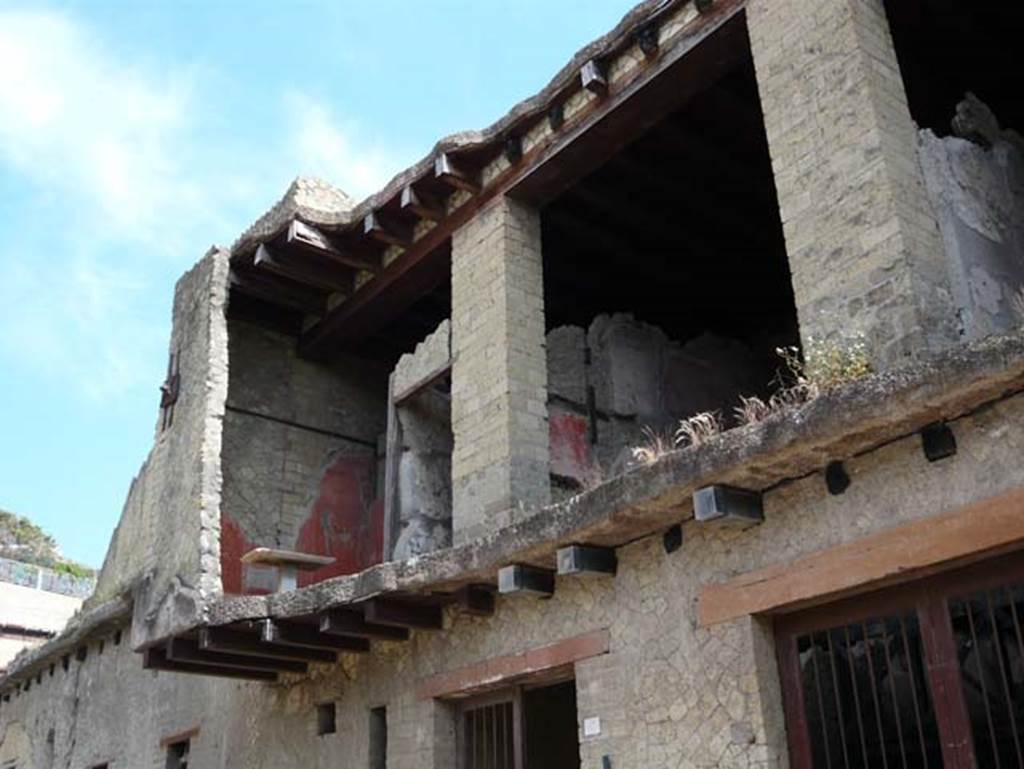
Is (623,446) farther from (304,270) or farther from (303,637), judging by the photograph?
(304,270)

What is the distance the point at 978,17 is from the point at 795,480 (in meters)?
Answer: 4.84

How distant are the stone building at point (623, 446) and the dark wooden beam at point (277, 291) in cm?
4

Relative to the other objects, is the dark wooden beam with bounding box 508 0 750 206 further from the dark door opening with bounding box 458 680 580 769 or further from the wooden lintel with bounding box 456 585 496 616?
the dark door opening with bounding box 458 680 580 769

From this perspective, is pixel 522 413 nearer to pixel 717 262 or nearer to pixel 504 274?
pixel 504 274

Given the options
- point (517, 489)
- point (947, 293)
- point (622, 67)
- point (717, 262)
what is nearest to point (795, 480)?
point (947, 293)

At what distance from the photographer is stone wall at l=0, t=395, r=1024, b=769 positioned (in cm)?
558

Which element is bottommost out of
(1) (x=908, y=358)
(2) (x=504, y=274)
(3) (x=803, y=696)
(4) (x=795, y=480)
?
(3) (x=803, y=696)

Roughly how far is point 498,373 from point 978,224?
3.96 metres

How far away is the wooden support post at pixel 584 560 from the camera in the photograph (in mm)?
6859

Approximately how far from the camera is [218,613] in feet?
29.2

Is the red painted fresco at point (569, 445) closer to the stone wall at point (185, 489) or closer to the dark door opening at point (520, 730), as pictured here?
the dark door opening at point (520, 730)

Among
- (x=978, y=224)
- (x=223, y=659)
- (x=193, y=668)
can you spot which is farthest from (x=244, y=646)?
Result: (x=978, y=224)

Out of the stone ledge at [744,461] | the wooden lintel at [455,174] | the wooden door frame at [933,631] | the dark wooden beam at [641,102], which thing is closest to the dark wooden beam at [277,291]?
the wooden lintel at [455,174]

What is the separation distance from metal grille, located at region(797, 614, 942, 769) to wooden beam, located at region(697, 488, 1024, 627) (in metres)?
0.24
